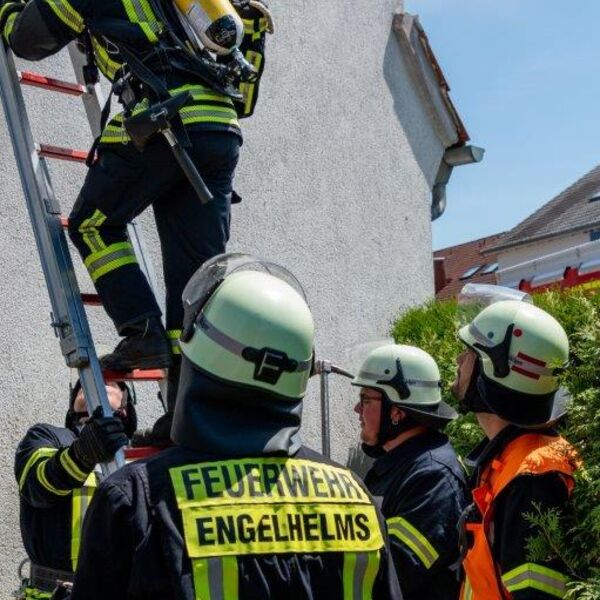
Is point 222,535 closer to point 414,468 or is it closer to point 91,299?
point 91,299

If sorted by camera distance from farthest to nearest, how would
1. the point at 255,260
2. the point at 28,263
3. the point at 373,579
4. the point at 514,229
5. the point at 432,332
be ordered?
the point at 514,229
the point at 432,332
the point at 28,263
the point at 255,260
the point at 373,579

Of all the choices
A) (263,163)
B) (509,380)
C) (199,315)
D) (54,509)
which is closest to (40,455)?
(54,509)

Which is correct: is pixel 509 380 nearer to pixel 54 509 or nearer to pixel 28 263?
pixel 54 509

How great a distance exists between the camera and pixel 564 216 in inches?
860

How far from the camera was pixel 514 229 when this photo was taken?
24266 millimetres

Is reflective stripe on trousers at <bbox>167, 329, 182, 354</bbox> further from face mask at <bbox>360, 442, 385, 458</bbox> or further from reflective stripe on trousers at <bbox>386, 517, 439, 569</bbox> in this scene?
face mask at <bbox>360, 442, 385, 458</bbox>

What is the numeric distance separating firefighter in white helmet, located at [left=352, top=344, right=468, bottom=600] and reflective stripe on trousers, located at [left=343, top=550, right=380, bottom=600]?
5.45 ft

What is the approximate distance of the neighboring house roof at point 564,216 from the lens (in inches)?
778

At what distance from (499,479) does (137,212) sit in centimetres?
138

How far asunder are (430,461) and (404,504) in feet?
0.70

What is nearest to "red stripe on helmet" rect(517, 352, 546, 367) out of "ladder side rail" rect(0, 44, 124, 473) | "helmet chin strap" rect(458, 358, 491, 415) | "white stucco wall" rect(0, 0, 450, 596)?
"helmet chin strap" rect(458, 358, 491, 415)

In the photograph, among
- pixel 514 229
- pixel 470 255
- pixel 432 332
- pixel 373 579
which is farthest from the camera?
pixel 470 255

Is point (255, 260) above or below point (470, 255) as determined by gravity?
below

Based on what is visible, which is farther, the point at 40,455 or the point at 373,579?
the point at 40,455
